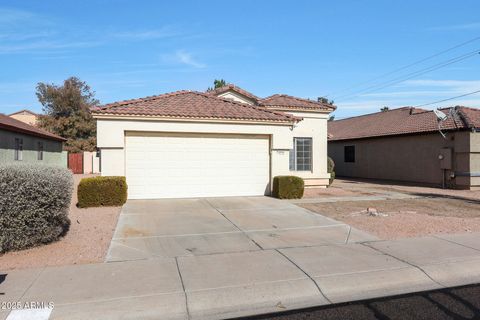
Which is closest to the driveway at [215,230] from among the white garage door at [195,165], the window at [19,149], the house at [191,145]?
the white garage door at [195,165]

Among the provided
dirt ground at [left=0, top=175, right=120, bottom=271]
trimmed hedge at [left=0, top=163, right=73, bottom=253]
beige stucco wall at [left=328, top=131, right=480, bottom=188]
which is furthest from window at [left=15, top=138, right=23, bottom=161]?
beige stucco wall at [left=328, top=131, right=480, bottom=188]

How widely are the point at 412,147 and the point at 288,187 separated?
12065mm

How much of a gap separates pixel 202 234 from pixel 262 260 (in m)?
2.30

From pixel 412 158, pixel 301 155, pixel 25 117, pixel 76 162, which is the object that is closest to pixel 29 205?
pixel 301 155

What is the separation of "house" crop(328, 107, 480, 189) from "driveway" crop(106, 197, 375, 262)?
11583 mm

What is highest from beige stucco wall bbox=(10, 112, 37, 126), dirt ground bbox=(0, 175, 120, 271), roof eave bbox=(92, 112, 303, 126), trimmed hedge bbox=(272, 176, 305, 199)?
beige stucco wall bbox=(10, 112, 37, 126)

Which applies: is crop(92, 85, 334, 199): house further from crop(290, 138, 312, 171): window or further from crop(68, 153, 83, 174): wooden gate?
crop(68, 153, 83, 174): wooden gate

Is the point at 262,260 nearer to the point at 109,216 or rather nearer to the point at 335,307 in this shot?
the point at 335,307

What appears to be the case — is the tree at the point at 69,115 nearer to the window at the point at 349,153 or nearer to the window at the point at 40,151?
the window at the point at 40,151

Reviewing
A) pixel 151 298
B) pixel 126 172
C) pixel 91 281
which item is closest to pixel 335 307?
pixel 151 298

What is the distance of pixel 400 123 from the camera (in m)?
25.8

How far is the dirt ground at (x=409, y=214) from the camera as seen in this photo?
9.45m

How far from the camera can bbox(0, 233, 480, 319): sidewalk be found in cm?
501

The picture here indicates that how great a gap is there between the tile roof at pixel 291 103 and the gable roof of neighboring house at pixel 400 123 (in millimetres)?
3685
